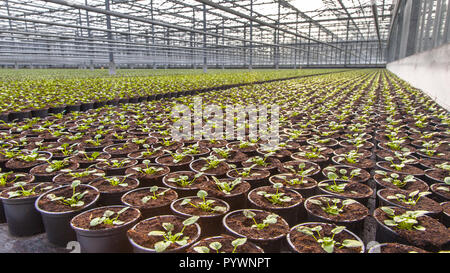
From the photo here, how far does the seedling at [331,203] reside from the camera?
1.80 m

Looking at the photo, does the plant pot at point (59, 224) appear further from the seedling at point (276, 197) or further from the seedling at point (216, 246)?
the seedling at point (276, 197)

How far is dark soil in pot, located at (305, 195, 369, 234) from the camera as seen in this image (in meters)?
1.73

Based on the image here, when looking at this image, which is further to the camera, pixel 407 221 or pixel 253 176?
pixel 253 176

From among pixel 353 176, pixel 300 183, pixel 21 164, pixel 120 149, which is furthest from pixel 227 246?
pixel 21 164

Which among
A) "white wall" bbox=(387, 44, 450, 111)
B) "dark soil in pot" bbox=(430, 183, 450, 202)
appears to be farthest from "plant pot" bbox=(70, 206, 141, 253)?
"white wall" bbox=(387, 44, 450, 111)

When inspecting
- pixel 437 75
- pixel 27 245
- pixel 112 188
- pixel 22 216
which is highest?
pixel 437 75

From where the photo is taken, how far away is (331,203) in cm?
194

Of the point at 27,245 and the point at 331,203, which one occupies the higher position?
the point at 331,203

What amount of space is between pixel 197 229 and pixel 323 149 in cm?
177

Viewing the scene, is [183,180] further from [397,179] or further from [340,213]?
[397,179]

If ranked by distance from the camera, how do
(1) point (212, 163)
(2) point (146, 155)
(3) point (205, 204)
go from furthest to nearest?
(2) point (146, 155), (1) point (212, 163), (3) point (205, 204)

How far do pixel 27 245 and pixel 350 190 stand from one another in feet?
7.50

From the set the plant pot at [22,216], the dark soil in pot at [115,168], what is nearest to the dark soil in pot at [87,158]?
the dark soil in pot at [115,168]
